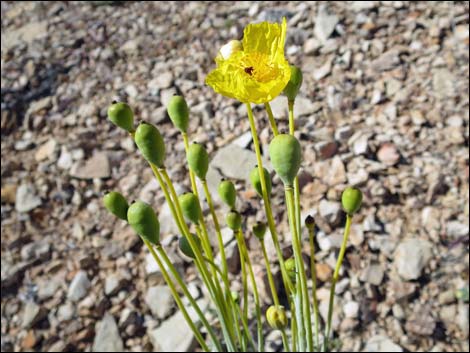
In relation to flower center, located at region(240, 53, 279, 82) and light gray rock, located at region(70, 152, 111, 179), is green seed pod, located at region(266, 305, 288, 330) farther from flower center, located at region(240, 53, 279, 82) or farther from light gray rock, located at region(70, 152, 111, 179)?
light gray rock, located at region(70, 152, 111, 179)

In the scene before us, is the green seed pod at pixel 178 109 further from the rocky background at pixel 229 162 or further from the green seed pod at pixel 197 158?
the rocky background at pixel 229 162

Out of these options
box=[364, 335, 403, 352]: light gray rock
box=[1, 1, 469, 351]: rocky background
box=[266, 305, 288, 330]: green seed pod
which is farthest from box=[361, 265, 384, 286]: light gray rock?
box=[266, 305, 288, 330]: green seed pod

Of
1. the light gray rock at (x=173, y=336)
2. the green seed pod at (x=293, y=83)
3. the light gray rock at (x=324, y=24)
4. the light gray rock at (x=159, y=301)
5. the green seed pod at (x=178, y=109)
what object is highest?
the green seed pod at (x=293, y=83)

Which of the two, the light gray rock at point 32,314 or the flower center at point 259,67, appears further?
the light gray rock at point 32,314

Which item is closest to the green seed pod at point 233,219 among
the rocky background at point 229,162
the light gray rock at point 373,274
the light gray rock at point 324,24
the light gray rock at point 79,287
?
the rocky background at point 229,162

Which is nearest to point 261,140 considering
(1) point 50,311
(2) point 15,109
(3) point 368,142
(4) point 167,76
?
(3) point 368,142
